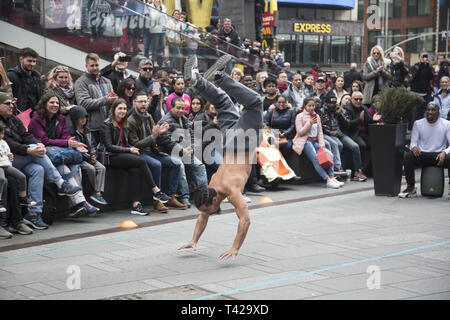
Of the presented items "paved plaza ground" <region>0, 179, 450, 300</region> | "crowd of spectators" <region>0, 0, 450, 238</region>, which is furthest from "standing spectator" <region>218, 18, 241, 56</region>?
"paved plaza ground" <region>0, 179, 450, 300</region>

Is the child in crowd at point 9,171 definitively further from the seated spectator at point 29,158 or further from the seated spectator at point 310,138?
the seated spectator at point 310,138

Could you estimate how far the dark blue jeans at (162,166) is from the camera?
1025cm

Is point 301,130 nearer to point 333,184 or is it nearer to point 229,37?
point 333,184

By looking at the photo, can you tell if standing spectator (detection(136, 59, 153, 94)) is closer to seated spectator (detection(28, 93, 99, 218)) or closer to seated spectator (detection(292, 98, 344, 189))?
seated spectator (detection(28, 93, 99, 218))

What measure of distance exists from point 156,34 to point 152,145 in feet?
16.8

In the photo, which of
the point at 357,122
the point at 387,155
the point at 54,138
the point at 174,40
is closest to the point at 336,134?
the point at 357,122

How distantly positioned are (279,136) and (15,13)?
19.0ft

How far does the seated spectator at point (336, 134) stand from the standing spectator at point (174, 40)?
361 centimetres

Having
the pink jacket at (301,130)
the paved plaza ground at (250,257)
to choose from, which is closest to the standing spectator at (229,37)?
the pink jacket at (301,130)

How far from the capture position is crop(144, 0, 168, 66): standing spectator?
14.5 m

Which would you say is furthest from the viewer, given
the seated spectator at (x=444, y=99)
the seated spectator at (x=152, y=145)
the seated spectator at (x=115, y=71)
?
the seated spectator at (x=444, y=99)

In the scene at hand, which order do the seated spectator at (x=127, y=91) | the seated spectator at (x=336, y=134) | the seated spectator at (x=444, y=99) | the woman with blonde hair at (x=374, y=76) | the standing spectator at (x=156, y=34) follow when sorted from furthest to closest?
1. the seated spectator at (x=444, y=99)
2. the woman with blonde hair at (x=374, y=76)
3. the standing spectator at (x=156, y=34)
4. the seated spectator at (x=336, y=134)
5. the seated spectator at (x=127, y=91)

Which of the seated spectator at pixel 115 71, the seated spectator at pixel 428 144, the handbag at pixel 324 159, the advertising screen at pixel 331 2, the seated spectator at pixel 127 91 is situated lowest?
the handbag at pixel 324 159
